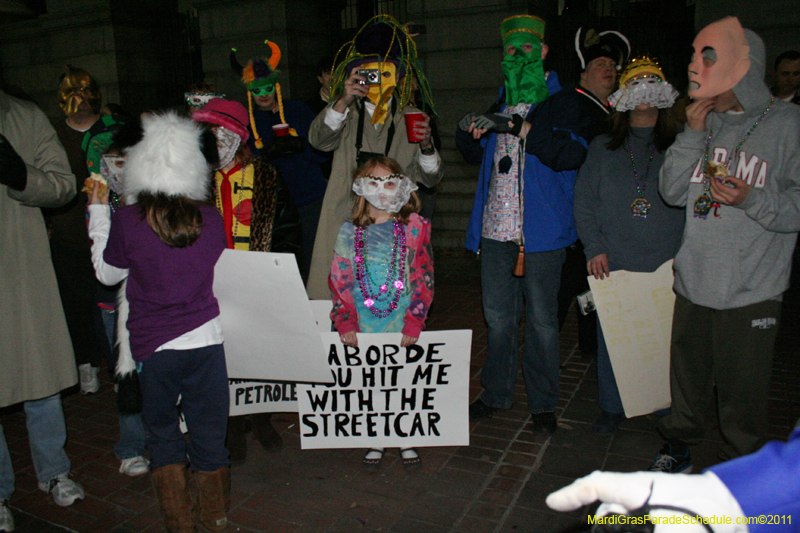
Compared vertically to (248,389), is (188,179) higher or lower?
higher

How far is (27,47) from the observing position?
1269 centimetres

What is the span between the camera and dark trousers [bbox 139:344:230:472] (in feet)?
9.23

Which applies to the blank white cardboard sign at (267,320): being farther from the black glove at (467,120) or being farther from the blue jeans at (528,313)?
the black glove at (467,120)

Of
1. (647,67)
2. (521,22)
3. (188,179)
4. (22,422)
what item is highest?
(521,22)

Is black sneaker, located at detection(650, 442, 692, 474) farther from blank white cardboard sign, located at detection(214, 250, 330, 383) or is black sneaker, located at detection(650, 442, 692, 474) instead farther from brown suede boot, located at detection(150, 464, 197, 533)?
brown suede boot, located at detection(150, 464, 197, 533)

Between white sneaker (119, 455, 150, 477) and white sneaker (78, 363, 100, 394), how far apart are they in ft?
5.16

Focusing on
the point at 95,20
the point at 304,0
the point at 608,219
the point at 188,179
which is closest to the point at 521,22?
the point at 608,219

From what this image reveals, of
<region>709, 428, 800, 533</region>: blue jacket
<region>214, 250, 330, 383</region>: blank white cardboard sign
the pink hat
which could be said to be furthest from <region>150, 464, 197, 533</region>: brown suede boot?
<region>709, 428, 800, 533</region>: blue jacket

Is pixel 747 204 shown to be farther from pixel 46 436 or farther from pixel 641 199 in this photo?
pixel 46 436

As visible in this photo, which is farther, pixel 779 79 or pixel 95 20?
pixel 95 20

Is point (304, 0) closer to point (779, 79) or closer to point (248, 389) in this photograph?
point (779, 79)

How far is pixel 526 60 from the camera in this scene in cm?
376

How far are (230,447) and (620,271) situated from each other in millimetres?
2718

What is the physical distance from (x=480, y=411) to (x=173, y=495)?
7.10 feet
